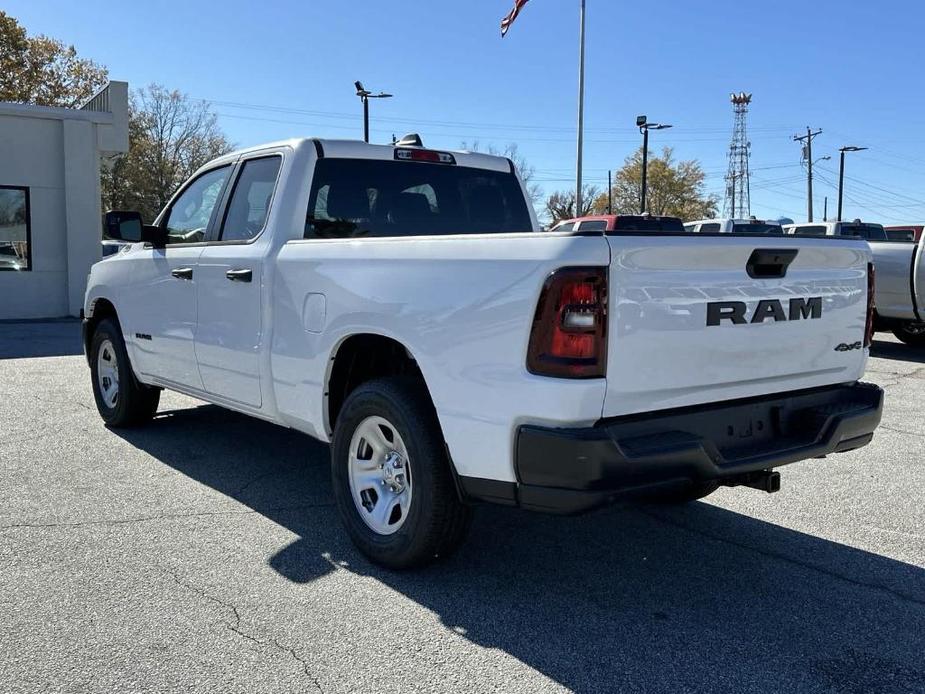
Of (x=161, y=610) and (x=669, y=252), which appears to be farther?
(x=161, y=610)

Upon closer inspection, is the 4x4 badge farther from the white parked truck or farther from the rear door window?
the white parked truck

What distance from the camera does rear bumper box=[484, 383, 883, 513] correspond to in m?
2.99

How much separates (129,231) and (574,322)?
12.9 ft

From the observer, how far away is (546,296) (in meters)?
3.01

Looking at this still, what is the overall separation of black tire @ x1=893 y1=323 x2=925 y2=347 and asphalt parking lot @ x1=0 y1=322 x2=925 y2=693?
7.34 metres

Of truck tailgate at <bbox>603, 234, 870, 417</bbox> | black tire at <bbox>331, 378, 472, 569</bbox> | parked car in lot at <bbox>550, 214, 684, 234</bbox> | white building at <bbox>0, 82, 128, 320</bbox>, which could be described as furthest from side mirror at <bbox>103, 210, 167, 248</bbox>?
white building at <bbox>0, 82, 128, 320</bbox>

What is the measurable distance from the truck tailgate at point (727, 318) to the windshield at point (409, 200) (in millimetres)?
2162

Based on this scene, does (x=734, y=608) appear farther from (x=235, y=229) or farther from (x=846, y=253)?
(x=235, y=229)

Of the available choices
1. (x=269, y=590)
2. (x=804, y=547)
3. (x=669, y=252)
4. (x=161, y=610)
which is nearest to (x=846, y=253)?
(x=669, y=252)

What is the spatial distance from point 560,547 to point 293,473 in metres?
2.01

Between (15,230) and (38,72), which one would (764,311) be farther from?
(38,72)

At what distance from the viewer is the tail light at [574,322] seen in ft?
9.81

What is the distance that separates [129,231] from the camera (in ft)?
19.1

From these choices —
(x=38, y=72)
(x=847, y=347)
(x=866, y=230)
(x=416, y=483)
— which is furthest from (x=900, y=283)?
(x=38, y=72)
